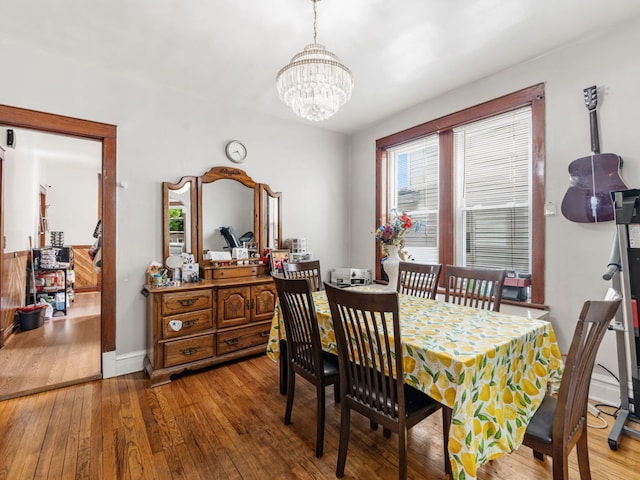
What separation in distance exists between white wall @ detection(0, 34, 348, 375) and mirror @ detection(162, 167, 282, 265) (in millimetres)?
103

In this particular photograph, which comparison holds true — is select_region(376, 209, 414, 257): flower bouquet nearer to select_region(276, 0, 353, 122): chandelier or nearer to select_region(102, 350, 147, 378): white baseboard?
select_region(276, 0, 353, 122): chandelier

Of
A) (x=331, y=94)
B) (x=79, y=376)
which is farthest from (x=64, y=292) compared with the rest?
(x=331, y=94)

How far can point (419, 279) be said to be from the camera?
8.67ft

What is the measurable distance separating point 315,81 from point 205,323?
7.39 feet

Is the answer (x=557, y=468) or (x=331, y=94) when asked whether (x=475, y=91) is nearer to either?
(x=331, y=94)

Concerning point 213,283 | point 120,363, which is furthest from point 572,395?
point 120,363

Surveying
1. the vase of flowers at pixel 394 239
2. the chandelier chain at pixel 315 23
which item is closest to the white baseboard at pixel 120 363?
the vase of flowers at pixel 394 239

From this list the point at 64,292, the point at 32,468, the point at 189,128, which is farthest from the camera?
the point at 64,292

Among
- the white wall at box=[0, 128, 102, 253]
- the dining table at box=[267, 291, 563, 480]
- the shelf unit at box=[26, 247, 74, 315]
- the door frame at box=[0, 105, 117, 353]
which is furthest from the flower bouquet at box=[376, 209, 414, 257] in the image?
the shelf unit at box=[26, 247, 74, 315]

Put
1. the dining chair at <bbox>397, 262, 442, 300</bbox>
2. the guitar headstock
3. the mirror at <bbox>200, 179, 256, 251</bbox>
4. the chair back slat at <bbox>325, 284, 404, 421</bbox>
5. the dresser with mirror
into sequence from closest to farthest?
the chair back slat at <bbox>325, 284, 404, 421</bbox> < the guitar headstock < the dining chair at <bbox>397, 262, 442, 300</bbox> < the dresser with mirror < the mirror at <bbox>200, 179, 256, 251</bbox>

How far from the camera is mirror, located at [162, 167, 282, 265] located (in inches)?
125

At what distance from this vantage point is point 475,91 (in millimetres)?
3092

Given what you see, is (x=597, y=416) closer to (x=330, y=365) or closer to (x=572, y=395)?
(x=572, y=395)

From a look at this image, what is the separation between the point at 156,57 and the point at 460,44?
2459 mm
